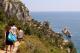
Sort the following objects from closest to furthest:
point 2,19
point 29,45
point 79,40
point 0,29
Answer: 1. point 29,45
2. point 0,29
3. point 2,19
4. point 79,40

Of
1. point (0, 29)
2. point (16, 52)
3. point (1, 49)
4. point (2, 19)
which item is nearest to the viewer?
point (16, 52)

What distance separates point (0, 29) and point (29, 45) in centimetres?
211

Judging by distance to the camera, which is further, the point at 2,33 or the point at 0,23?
the point at 0,23

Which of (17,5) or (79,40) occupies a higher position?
(17,5)

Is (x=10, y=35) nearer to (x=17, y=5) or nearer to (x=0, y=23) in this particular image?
(x=0, y=23)

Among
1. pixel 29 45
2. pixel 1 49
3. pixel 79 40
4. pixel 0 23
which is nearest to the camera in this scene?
pixel 1 49

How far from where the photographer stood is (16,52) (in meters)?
11.6

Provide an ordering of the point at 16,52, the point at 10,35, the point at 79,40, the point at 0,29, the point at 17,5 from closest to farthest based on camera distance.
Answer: the point at 10,35
the point at 16,52
the point at 0,29
the point at 17,5
the point at 79,40

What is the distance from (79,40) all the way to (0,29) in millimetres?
88787

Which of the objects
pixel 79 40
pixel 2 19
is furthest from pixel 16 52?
pixel 79 40

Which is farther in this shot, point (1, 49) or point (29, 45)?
point (29, 45)

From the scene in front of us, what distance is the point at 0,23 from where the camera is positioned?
17.0 m

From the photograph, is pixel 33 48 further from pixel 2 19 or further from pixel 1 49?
pixel 2 19

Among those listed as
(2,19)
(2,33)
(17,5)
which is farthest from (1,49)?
(17,5)
